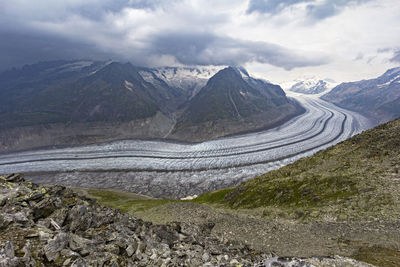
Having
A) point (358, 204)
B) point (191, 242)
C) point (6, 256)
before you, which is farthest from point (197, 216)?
→ point (6, 256)

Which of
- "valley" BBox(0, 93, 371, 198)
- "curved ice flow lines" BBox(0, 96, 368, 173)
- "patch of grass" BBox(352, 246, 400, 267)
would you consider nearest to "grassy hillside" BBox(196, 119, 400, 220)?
"patch of grass" BBox(352, 246, 400, 267)

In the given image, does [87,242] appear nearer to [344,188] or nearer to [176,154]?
[344,188]

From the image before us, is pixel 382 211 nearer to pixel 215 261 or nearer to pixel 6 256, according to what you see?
pixel 215 261

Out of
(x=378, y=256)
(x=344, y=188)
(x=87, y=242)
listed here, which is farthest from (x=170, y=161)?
(x=378, y=256)

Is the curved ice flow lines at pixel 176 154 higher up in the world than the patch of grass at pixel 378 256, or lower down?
lower down

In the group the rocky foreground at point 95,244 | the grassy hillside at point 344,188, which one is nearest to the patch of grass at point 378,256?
the rocky foreground at point 95,244

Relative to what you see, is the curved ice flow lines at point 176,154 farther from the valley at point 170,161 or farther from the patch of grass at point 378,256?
the patch of grass at point 378,256

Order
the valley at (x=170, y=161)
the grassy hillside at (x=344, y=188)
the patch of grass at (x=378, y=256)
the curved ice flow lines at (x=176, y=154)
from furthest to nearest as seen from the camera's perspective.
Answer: the curved ice flow lines at (x=176, y=154) → the valley at (x=170, y=161) → the grassy hillside at (x=344, y=188) → the patch of grass at (x=378, y=256)

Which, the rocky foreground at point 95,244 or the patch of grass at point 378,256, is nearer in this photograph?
the rocky foreground at point 95,244

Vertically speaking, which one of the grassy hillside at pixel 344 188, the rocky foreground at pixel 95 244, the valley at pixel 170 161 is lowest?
the valley at pixel 170 161
